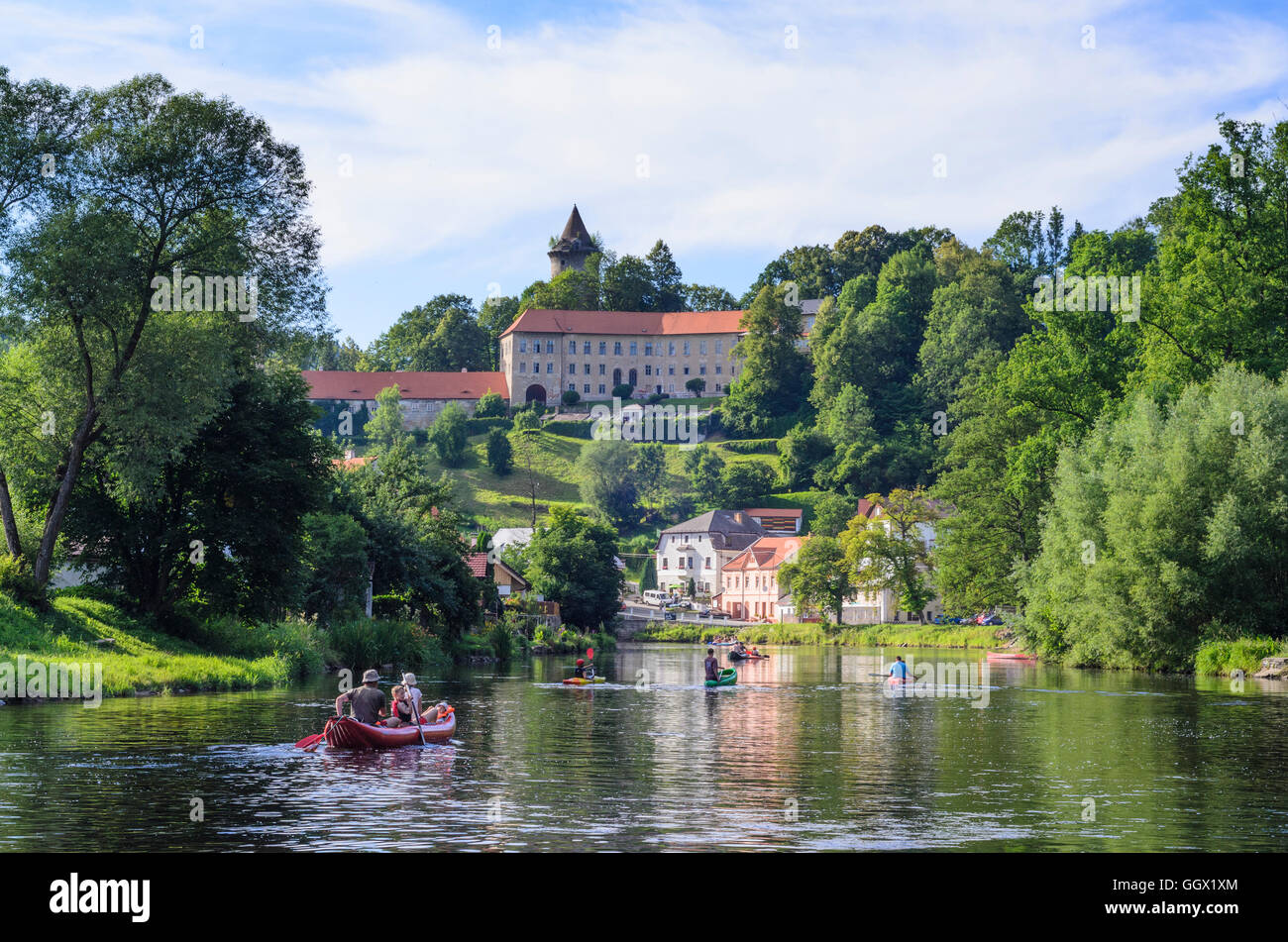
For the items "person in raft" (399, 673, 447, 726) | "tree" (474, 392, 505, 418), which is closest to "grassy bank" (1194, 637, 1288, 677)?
"person in raft" (399, 673, 447, 726)

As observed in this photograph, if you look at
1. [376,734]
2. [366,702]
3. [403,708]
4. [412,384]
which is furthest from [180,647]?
[412,384]

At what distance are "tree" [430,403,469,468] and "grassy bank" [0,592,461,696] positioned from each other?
4925 inches

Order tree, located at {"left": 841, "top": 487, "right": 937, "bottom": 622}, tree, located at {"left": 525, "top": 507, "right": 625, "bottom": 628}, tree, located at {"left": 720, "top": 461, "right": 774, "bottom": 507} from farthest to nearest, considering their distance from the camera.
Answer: tree, located at {"left": 720, "top": 461, "right": 774, "bottom": 507} < tree, located at {"left": 841, "top": 487, "right": 937, "bottom": 622} < tree, located at {"left": 525, "top": 507, "right": 625, "bottom": 628}

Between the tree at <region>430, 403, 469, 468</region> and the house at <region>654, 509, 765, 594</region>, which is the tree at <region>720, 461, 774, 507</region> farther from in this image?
the tree at <region>430, 403, 469, 468</region>

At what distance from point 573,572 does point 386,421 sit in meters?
92.8

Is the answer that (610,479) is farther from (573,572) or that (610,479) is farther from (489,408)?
(573,572)

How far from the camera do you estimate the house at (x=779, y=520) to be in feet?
523

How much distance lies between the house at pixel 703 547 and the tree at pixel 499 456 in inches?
1005

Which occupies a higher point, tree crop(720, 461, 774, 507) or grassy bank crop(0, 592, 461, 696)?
tree crop(720, 461, 774, 507)

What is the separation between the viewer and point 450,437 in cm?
17700

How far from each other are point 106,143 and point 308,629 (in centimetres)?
1914

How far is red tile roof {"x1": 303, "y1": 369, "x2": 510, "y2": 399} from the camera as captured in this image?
194 meters
